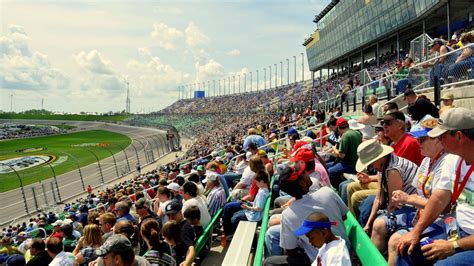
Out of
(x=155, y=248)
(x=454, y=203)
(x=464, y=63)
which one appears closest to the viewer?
(x=454, y=203)

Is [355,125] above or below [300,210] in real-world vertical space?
above

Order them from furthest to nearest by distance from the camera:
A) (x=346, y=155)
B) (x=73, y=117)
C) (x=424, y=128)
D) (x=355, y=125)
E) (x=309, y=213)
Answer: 1. (x=73, y=117)
2. (x=355, y=125)
3. (x=346, y=155)
4. (x=424, y=128)
5. (x=309, y=213)

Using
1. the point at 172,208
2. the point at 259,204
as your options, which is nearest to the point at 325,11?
the point at 259,204

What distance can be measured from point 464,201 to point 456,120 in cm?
56

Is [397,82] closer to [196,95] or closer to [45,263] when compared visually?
[45,263]

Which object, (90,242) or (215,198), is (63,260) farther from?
(215,198)

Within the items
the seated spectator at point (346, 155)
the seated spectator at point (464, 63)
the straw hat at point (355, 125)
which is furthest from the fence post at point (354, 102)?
the seated spectator at point (346, 155)

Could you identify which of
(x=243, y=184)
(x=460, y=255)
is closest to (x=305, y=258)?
(x=460, y=255)

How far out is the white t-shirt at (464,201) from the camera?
2.61 metres

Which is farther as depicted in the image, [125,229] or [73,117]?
[73,117]

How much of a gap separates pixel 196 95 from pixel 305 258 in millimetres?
159031

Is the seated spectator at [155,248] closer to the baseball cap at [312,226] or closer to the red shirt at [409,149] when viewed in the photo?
the baseball cap at [312,226]

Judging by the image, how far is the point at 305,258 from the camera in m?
3.61

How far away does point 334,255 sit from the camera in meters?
2.87
